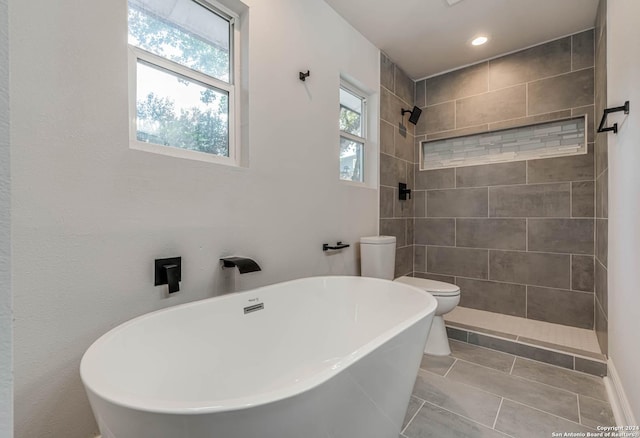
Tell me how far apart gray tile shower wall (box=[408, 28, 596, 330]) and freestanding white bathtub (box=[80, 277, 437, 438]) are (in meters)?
1.43

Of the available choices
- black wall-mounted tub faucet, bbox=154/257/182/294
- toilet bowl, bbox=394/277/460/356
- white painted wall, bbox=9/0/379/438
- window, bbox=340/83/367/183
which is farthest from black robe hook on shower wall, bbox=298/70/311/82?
toilet bowl, bbox=394/277/460/356

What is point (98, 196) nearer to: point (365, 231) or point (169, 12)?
point (169, 12)

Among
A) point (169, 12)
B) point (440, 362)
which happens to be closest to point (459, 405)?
point (440, 362)

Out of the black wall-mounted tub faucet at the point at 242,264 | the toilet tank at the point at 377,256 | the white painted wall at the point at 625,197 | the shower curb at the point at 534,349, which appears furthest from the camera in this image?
the toilet tank at the point at 377,256

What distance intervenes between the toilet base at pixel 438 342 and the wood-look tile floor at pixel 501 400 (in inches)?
2.9

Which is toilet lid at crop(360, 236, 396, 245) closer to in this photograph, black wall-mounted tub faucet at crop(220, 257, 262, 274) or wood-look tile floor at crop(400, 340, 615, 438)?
wood-look tile floor at crop(400, 340, 615, 438)

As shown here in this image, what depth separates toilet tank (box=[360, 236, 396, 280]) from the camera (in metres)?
2.40

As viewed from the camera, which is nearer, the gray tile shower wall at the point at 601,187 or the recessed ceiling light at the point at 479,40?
the gray tile shower wall at the point at 601,187

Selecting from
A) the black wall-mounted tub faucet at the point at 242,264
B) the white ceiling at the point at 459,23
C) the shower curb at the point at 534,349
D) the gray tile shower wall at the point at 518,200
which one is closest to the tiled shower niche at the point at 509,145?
the gray tile shower wall at the point at 518,200

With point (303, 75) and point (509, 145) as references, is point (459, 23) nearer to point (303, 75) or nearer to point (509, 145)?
point (509, 145)

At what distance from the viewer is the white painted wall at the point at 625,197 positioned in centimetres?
125

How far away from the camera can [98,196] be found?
116cm

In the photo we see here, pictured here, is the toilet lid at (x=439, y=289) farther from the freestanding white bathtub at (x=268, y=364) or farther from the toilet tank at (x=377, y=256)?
the freestanding white bathtub at (x=268, y=364)

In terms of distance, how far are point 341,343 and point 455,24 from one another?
2582 millimetres
